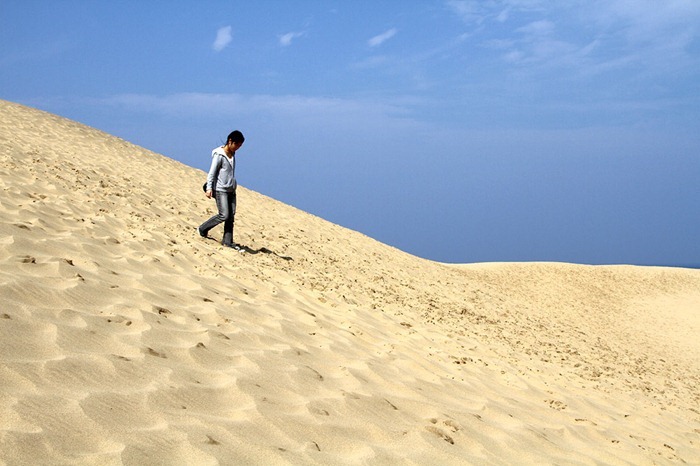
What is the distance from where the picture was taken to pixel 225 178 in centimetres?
845

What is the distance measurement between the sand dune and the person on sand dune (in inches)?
18.2

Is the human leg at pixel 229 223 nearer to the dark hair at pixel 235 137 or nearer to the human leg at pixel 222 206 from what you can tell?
the human leg at pixel 222 206

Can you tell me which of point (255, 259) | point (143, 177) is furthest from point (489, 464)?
point (143, 177)

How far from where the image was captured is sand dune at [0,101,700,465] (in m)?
2.78

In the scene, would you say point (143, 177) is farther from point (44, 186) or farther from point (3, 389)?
point (3, 389)

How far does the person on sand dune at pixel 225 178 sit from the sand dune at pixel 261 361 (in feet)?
1.51

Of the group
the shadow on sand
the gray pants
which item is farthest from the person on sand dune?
the shadow on sand

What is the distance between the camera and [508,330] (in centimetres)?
927

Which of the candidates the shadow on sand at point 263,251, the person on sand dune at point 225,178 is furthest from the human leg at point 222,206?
the shadow on sand at point 263,251

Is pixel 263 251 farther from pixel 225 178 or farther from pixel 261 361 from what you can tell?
pixel 261 361

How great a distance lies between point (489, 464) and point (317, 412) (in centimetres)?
95

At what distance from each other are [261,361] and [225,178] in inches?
190

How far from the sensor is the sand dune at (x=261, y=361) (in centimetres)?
278

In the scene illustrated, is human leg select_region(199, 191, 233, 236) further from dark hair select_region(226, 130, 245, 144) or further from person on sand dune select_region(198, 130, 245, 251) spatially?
dark hair select_region(226, 130, 245, 144)
